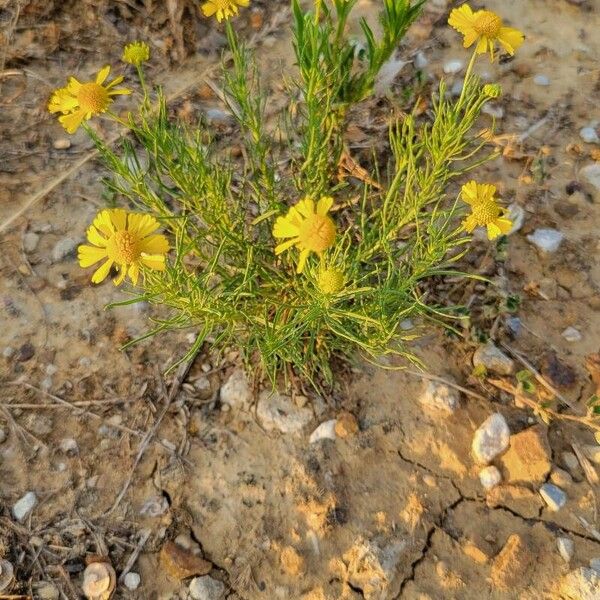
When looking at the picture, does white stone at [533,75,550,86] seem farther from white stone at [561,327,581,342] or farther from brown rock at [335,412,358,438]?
brown rock at [335,412,358,438]

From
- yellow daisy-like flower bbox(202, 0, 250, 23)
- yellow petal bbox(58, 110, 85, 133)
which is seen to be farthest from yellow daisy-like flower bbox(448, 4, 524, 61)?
yellow petal bbox(58, 110, 85, 133)

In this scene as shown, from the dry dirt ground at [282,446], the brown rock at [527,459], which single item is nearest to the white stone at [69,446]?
the dry dirt ground at [282,446]

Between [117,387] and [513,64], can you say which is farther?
[513,64]

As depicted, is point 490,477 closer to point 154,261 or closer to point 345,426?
point 345,426

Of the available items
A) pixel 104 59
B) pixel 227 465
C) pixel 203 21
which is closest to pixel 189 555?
pixel 227 465

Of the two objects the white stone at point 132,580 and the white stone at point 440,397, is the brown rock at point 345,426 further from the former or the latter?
the white stone at point 132,580

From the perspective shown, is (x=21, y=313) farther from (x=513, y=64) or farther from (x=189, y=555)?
(x=513, y=64)
